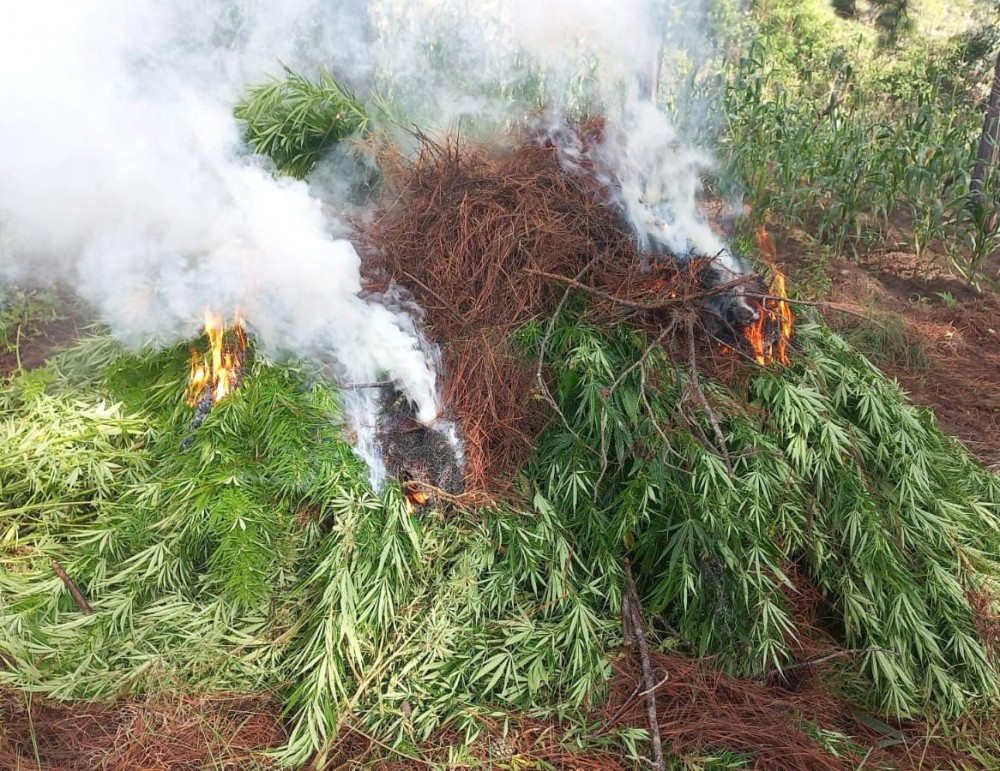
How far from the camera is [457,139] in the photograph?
335 centimetres

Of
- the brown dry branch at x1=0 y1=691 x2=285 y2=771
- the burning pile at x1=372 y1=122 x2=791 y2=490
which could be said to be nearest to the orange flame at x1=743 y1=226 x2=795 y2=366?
the burning pile at x1=372 y1=122 x2=791 y2=490

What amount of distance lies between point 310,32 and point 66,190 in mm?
2129

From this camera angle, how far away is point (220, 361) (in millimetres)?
2695

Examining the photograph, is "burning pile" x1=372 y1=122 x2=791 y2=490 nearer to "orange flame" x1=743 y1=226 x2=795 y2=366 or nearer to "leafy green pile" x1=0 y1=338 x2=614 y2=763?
"orange flame" x1=743 y1=226 x2=795 y2=366

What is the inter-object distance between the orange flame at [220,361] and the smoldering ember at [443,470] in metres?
0.01

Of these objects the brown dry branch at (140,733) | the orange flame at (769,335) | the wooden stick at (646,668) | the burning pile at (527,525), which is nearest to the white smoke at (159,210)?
the burning pile at (527,525)

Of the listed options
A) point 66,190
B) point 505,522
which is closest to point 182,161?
point 66,190

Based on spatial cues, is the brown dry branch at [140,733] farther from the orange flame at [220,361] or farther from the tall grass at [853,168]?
the tall grass at [853,168]

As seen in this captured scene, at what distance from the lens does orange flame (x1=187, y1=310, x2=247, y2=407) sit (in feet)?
8.77

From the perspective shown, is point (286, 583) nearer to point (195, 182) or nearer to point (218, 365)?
point (218, 365)

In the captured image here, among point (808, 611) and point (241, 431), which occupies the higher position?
point (241, 431)

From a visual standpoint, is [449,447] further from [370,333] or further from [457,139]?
[457,139]

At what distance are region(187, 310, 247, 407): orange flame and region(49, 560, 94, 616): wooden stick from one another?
2.38 feet

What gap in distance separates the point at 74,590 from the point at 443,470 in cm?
127
